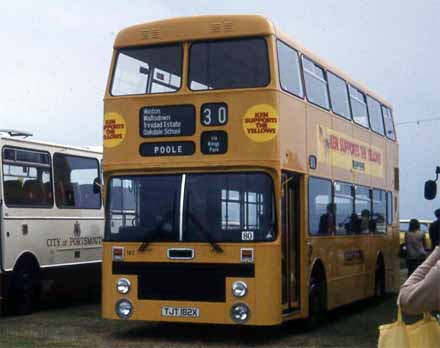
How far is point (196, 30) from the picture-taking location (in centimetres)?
1327

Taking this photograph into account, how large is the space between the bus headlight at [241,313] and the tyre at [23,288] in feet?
17.2

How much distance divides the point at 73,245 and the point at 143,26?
5.98m

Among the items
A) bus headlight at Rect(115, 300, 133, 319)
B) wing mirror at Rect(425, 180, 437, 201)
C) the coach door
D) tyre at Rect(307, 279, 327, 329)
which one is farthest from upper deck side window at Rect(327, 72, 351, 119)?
bus headlight at Rect(115, 300, 133, 319)

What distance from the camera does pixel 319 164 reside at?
14.8 meters

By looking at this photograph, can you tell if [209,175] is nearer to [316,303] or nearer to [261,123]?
[261,123]

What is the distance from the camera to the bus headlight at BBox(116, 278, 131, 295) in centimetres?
1313

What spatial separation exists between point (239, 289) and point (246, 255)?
0.45m

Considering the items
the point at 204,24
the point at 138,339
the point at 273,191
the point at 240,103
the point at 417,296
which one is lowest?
the point at 138,339

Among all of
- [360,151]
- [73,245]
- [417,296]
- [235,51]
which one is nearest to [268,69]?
[235,51]

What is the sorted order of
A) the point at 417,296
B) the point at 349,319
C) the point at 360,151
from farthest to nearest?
the point at 360,151
the point at 349,319
the point at 417,296

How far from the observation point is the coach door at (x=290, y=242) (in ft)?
43.4

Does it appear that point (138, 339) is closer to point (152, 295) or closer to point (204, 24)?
point (152, 295)

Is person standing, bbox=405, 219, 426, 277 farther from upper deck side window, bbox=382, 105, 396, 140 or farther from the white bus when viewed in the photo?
the white bus

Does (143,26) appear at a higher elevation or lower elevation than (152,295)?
higher
